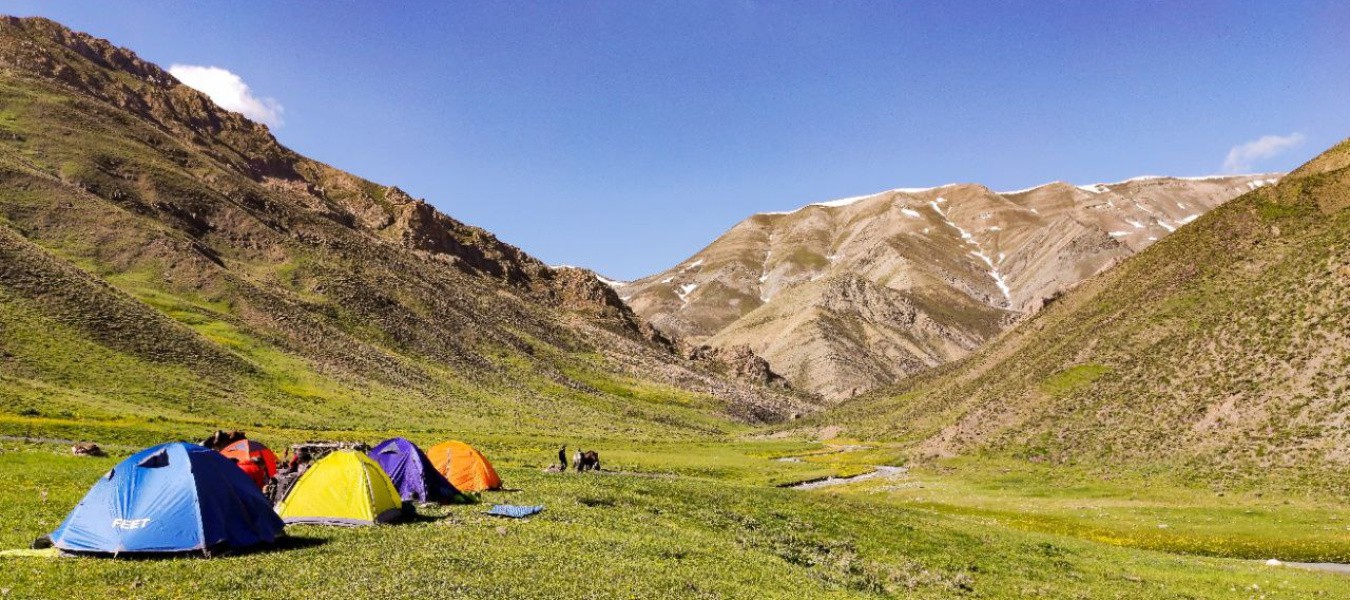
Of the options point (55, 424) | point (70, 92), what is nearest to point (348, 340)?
point (55, 424)

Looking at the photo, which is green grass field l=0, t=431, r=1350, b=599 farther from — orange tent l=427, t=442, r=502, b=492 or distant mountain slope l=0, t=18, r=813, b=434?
distant mountain slope l=0, t=18, r=813, b=434

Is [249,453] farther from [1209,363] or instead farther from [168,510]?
[1209,363]

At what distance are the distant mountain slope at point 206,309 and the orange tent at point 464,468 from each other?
52.4m

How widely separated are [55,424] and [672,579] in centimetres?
6391

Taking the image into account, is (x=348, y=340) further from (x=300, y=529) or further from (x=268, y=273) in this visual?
(x=300, y=529)

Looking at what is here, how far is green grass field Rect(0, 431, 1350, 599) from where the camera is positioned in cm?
1898

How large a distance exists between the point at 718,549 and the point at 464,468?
52.4 feet

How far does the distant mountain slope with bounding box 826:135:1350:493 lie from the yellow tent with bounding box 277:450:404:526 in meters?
63.9

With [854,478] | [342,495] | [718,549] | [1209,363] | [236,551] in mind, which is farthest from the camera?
[854,478]

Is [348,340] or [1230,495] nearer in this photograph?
[1230,495]

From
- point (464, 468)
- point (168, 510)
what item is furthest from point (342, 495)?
point (464, 468)

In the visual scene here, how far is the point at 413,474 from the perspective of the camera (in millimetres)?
32344

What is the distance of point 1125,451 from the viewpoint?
7225 centimetres

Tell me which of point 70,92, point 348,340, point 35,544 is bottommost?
point 35,544
